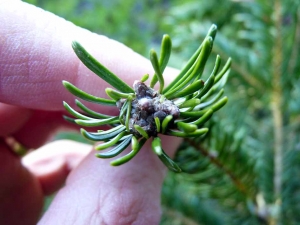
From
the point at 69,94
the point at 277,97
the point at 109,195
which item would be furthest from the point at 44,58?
the point at 277,97

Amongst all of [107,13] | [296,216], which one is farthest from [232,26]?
[107,13]

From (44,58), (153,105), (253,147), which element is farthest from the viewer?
(253,147)

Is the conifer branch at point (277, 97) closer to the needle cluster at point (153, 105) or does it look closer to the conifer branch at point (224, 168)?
the conifer branch at point (224, 168)

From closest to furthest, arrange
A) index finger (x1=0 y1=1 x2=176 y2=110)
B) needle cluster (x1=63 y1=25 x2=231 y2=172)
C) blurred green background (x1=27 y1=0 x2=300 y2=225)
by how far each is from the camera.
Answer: needle cluster (x1=63 y1=25 x2=231 y2=172)
index finger (x1=0 y1=1 x2=176 y2=110)
blurred green background (x1=27 y1=0 x2=300 y2=225)

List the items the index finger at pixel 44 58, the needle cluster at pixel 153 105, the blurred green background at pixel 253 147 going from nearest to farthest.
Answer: the needle cluster at pixel 153 105
the index finger at pixel 44 58
the blurred green background at pixel 253 147

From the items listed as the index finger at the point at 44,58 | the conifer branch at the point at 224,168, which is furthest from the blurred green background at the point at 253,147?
the index finger at the point at 44,58

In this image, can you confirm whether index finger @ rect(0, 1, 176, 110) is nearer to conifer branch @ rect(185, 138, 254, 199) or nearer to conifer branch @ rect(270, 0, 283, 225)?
conifer branch @ rect(185, 138, 254, 199)

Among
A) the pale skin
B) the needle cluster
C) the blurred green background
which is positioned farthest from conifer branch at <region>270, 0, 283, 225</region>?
the needle cluster

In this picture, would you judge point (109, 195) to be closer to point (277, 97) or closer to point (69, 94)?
point (69, 94)
